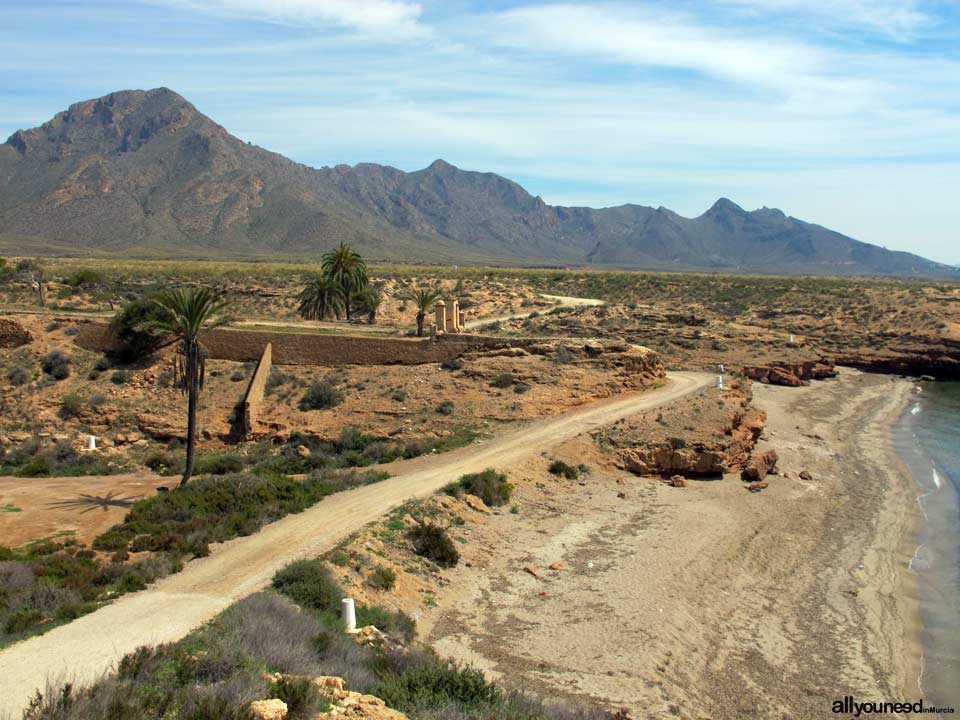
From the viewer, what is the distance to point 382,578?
46.7ft

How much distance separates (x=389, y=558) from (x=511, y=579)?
106 inches

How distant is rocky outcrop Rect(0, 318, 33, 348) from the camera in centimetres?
3216

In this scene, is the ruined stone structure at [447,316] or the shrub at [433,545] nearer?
the shrub at [433,545]

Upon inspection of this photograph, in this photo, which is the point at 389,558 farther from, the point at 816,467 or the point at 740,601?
the point at 816,467

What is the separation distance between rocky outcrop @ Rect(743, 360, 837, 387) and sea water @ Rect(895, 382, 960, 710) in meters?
6.40

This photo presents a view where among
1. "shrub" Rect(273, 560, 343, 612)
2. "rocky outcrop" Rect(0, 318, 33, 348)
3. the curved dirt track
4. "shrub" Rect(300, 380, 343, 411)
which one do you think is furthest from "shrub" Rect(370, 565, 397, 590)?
"rocky outcrop" Rect(0, 318, 33, 348)

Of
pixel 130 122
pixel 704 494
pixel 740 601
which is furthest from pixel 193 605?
pixel 130 122

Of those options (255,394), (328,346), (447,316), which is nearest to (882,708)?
(255,394)

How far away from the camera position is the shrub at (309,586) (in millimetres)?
12406

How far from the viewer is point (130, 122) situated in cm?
17025

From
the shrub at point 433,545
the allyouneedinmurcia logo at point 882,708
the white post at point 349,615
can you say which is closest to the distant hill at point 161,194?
the shrub at point 433,545

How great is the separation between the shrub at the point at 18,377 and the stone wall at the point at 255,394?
8707mm

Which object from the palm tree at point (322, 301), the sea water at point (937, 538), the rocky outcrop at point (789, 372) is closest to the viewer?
the sea water at point (937, 538)

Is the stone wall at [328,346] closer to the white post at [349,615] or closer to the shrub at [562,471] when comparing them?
the shrub at [562,471]
